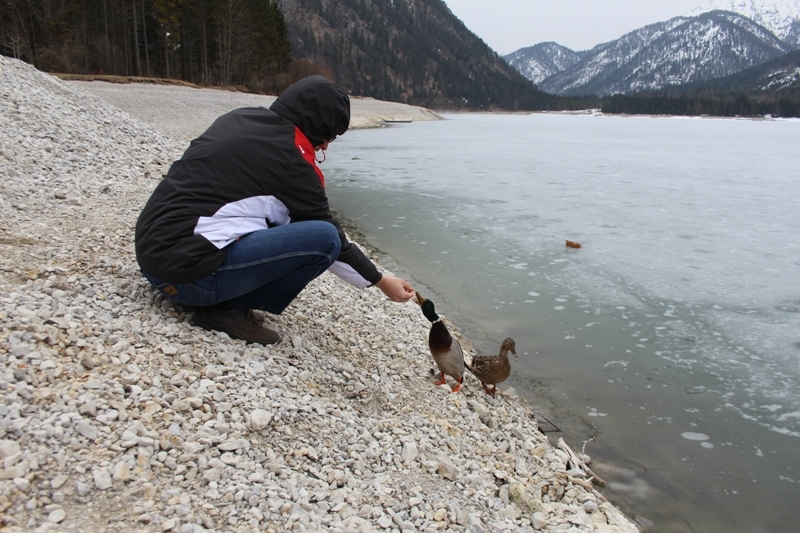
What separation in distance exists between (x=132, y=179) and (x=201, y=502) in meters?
6.69

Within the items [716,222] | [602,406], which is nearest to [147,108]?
[716,222]

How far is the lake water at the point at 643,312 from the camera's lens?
4.18 metres

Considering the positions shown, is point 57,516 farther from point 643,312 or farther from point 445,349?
point 643,312

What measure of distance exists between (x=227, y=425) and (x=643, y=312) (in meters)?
5.67

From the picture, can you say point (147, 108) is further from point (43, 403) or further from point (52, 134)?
point (43, 403)

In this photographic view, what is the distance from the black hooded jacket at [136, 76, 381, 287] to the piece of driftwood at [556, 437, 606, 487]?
2476 millimetres

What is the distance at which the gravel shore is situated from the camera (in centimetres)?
249

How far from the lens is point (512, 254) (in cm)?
948

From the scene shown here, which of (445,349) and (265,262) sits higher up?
(265,262)

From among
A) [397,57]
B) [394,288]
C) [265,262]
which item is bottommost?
[394,288]

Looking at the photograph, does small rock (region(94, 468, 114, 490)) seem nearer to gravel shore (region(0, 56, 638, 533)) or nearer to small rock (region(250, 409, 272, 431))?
gravel shore (region(0, 56, 638, 533))

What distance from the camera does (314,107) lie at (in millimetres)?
3396

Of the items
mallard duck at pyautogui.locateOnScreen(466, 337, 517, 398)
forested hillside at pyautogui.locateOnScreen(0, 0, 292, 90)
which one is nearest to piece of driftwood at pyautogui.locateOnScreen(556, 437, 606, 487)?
mallard duck at pyautogui.locateOnScreen(466, 337, 517, 398)

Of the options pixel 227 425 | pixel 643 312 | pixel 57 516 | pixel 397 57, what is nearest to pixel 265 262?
pixel 227 425
